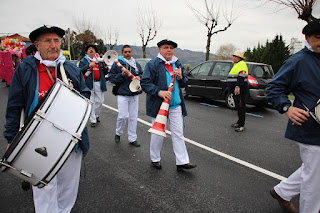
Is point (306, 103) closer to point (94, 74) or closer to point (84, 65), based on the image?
point (94, 74)

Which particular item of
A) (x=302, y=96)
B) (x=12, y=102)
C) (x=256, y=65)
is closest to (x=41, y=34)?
(x=12, y=102)

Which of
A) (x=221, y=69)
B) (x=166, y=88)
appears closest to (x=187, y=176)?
(x=166, y=88)

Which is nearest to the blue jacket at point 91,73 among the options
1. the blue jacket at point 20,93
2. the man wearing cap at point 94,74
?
the man wearing cap at point 94,74

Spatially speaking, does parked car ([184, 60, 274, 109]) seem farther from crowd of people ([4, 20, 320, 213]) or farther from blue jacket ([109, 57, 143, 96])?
crowd of people ([4, 20, 320, 213])

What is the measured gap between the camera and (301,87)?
2.36 meters

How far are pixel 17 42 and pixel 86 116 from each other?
12.3 meters

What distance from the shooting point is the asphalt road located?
2902mm

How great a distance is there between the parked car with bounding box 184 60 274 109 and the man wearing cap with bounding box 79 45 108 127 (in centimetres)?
465

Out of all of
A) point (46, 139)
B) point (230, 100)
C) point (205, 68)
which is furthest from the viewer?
point (205, 68)

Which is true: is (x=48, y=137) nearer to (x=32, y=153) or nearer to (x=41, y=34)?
(x=32, y=153)

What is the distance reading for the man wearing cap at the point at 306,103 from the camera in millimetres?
2281

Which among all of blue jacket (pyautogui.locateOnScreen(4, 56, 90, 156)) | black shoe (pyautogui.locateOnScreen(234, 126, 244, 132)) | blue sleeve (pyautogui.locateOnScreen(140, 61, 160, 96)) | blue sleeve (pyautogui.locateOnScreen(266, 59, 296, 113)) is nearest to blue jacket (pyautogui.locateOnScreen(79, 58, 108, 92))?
→ blue sleeve (pyautogui.locateOnScreen(140, 61, 160, 96))

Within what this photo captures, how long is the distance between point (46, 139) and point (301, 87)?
2.30m

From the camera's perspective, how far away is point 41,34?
2.18 meters
